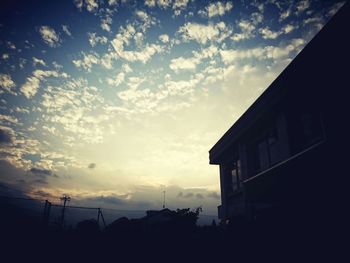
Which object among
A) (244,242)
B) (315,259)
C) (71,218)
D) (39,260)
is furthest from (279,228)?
(71,218)

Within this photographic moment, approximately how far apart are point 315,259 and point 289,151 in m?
4.49

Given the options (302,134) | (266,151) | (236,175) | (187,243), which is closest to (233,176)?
(236,175)

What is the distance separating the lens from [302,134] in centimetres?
809

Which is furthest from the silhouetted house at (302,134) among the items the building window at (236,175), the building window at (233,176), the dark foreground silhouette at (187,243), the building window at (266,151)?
the building window at (233,176)

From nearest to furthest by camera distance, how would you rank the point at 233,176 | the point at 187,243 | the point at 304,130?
the point at 304,130
the point at 187,243
the point at 233,176

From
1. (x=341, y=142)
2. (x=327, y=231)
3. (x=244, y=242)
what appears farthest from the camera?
(x=244, y=242)

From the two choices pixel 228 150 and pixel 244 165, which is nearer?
pixel 244 165

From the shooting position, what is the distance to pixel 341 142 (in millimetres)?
3826

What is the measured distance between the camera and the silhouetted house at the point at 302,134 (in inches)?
165

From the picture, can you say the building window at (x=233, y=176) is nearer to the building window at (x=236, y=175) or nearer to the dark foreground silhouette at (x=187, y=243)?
the building window at (x=236, y=175)

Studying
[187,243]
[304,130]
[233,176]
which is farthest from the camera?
[233,176]

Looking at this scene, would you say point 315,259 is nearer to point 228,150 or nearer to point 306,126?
point 306,126

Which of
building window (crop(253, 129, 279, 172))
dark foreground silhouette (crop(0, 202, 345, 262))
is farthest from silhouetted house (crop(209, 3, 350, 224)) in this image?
dark foreground silhouette (crop(0, 202, 345, 262))

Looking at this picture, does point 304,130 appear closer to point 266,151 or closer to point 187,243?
point 266,151
